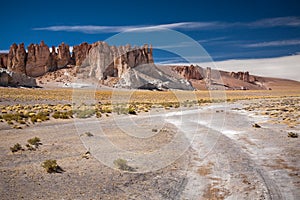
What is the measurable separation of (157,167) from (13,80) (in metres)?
72.7

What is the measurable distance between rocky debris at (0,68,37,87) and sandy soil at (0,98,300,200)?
2412 inches

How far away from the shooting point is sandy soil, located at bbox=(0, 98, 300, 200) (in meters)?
6.52

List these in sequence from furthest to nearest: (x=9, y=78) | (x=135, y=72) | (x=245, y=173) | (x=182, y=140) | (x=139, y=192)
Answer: (x=135, y=72), (x=9, y=78), (x=182, y=140), (x=245, y=173), (x=139, y=192)

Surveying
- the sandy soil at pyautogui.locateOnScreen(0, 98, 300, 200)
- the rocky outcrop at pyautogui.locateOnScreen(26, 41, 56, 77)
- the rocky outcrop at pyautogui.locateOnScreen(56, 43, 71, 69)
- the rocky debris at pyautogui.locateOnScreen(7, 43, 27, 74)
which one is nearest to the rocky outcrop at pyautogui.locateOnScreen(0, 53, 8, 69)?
the rocky debris at pyautogui.locateOnScreen(7, 43, 27, 74)

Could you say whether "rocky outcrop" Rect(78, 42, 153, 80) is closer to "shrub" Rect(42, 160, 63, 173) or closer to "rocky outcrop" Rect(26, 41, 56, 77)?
"rocky outcrop" Rect(26, 41, 56, 77)

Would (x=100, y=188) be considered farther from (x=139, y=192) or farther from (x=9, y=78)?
(x=9, y=78)

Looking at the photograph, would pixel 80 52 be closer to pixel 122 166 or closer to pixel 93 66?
pixel 93 66

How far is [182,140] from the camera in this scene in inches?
517

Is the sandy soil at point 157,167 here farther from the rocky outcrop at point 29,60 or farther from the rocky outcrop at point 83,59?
the rocky outcrop at point 29,60

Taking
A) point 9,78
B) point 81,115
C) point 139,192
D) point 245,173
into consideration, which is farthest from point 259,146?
point 9,78

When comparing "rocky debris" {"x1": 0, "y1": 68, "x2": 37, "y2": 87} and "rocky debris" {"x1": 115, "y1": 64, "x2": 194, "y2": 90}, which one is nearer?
"rocky debris" {"x1": 0, "y1": 68, "x2": 37, "y2": 87}

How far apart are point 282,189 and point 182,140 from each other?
686cm

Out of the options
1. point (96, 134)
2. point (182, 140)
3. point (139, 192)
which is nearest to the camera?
point (139, 192)

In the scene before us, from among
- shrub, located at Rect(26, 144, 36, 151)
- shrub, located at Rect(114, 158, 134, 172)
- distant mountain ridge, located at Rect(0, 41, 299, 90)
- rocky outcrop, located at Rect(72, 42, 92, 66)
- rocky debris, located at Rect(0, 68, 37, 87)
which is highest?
rocky outcrop, located at Rect(72, 42, 92, 66)
